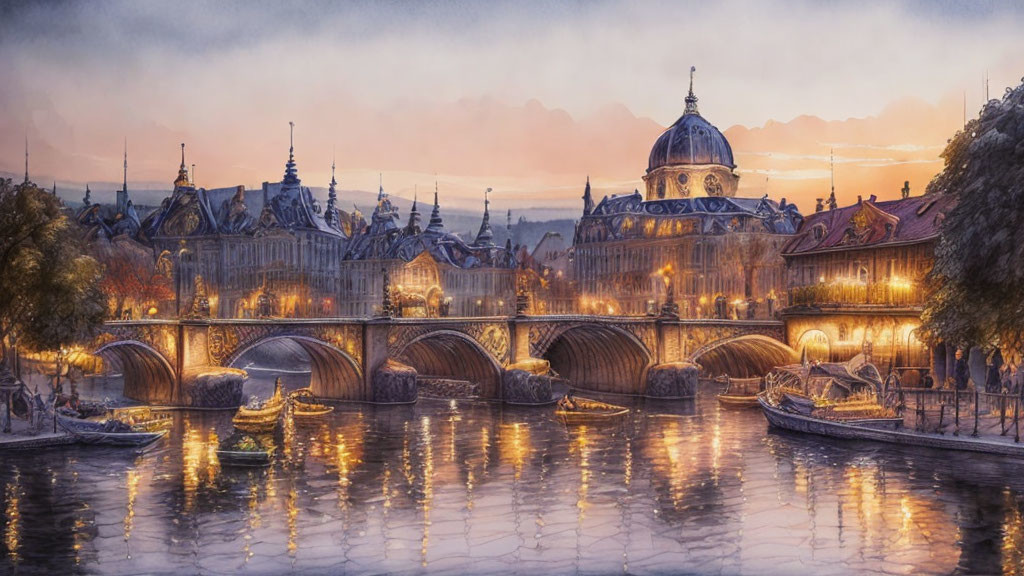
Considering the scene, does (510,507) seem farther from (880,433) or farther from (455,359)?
(455,359)

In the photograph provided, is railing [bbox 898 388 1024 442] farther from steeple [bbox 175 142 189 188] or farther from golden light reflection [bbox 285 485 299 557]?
steeple [bbox 175 142 189 188]

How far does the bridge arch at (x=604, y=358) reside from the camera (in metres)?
92.5

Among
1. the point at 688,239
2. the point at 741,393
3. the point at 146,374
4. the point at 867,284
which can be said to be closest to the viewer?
the point at 146,374

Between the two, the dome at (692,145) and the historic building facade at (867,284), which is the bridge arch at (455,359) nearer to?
the historic building facade at (867,284)

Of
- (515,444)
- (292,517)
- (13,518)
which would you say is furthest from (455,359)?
(13,518)

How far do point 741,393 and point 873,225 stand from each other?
1923 centimetres

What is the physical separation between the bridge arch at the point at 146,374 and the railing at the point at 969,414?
52062mm

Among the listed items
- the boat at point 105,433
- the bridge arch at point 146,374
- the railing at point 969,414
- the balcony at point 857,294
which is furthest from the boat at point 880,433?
the bridge arch at point 146,374

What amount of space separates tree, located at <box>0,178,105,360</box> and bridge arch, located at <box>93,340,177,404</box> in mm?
9132

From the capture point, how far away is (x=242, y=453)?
54750 millimetres

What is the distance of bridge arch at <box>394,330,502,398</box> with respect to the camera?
8477 centimetres

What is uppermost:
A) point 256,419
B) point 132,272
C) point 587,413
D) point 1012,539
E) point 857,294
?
point 132,272

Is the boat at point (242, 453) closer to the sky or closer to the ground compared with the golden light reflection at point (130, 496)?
closer to the sky

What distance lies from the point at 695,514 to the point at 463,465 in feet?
52.4
